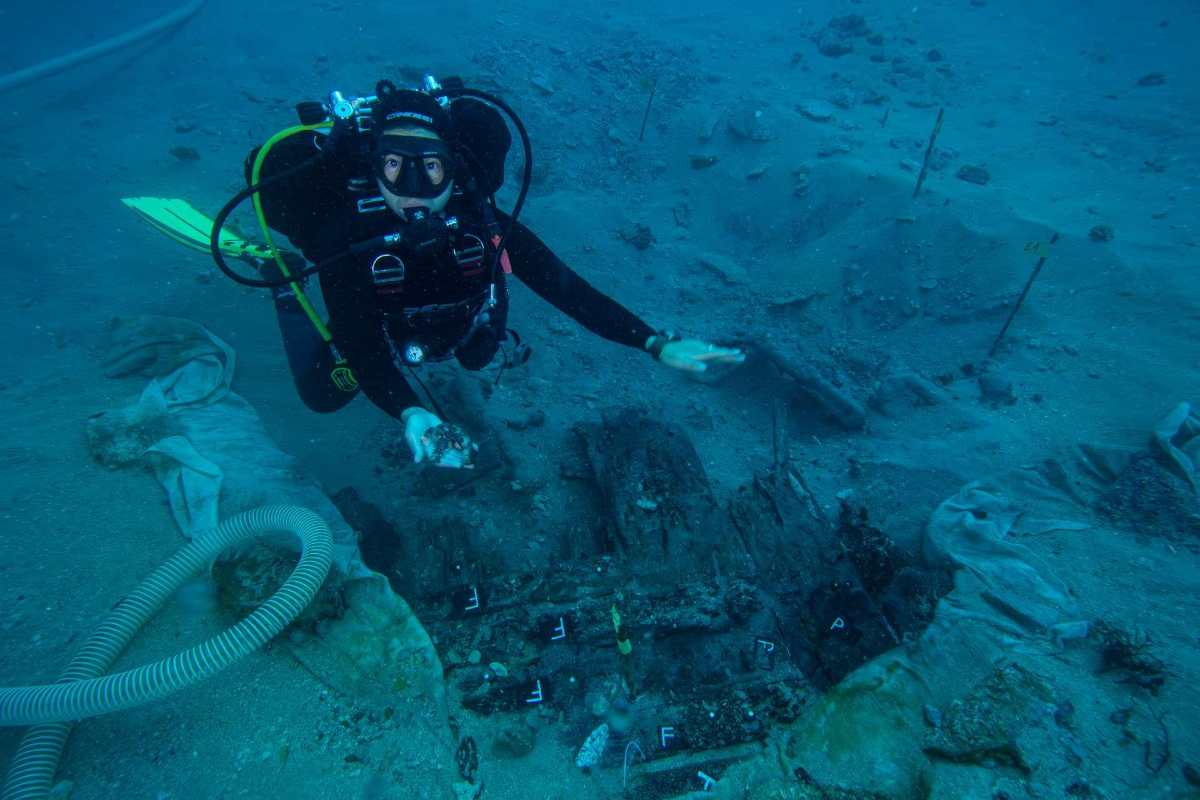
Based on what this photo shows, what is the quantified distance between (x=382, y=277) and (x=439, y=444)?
42.1 inches

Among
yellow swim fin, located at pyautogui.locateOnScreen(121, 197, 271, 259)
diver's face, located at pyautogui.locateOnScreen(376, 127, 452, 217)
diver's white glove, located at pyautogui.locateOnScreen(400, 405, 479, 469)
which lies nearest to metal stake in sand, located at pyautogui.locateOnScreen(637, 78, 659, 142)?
yellow swim fin, located at pyautogui.locateOnScreen(121, 197, 271, 259)

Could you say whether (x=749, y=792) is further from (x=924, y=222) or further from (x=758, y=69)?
(x=758, y=69)

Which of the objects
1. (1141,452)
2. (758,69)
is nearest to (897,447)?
(1141,452)

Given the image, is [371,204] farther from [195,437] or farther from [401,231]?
[195,437]

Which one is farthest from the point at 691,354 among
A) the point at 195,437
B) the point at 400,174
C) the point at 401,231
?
the point at 195,437

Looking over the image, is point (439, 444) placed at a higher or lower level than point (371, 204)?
lower

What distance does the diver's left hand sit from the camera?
307cm

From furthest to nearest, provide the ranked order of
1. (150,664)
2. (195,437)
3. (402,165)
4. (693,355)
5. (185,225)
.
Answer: (185,225) < (195,437) < (693,355) < (402,165) < (150,664)

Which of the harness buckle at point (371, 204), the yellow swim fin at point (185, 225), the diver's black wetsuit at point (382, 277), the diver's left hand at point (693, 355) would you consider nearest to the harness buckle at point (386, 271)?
the diver's black wetsuit at point (382, 277)

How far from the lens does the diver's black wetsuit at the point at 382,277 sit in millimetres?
2893

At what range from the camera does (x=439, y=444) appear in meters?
2.58

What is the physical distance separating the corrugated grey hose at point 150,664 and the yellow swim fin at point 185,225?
378 centimetres

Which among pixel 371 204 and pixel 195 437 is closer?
pixel 371 204

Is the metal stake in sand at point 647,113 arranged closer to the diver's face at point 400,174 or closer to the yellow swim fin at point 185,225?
the yellow swim fin at point 185,225
